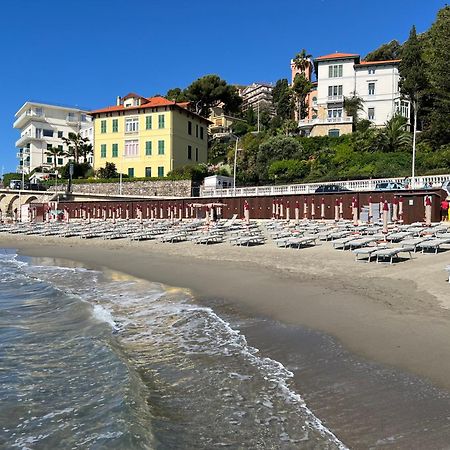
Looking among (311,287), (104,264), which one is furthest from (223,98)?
(311,287)

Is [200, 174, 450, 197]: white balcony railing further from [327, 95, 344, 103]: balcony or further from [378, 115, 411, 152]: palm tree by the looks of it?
[327, 95, 344, 103]: balcony

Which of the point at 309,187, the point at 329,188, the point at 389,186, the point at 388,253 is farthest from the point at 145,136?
the point at 388,253

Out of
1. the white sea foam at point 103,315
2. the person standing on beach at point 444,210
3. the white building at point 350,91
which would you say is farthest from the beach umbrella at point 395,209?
the white building at point 350,91

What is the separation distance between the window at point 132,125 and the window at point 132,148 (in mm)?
1477

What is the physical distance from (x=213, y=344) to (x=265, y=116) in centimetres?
8488

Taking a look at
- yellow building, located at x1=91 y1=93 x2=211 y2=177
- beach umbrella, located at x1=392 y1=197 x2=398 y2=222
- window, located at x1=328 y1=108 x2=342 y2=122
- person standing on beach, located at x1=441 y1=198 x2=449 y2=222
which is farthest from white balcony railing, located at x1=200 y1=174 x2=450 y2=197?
window, located at x1=328 y1=108 x2=342 y2=122

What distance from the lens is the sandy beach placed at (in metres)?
6.49

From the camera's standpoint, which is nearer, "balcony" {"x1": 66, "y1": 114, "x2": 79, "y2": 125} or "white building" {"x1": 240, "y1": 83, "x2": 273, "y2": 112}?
"balcony" {"x1": 66, "y1": 114, "x2": 79, "y2": 125}

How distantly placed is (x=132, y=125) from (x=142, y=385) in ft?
191

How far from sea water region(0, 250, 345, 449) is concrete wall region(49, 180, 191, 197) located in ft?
141

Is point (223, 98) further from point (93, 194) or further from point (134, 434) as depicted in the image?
point (134, 434)

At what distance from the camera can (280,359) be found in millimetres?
6684

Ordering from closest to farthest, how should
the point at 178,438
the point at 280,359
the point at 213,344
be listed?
the point at 178,438 < the point at 280,359 < the point at 213,344

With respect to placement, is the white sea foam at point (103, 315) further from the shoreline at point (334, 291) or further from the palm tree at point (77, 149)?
the palm tree at point (77, 149)
